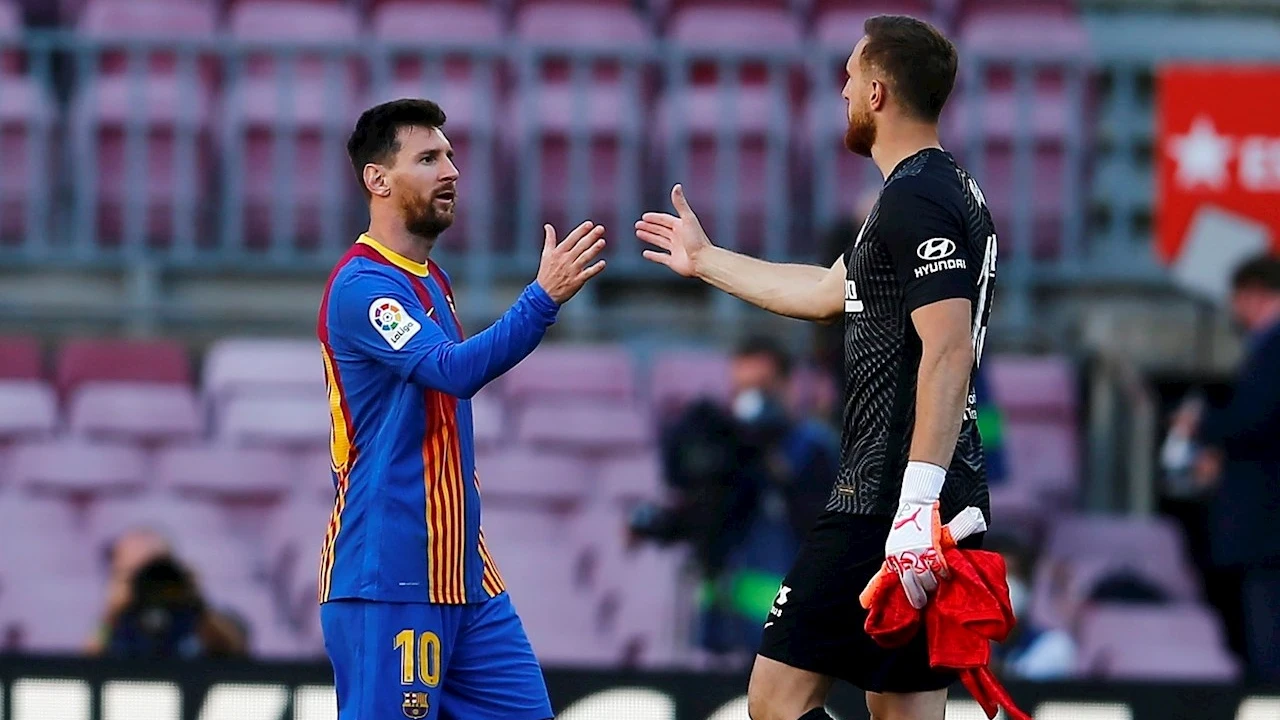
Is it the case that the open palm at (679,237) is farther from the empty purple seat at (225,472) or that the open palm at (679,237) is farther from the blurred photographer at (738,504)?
the empty purple seat at (225,472)

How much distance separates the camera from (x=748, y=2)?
1137cm

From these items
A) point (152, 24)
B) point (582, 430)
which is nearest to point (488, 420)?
point (582, 430)

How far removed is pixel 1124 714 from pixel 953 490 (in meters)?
2.62

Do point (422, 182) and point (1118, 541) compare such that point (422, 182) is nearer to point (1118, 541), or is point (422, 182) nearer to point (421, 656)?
point (421, 656)

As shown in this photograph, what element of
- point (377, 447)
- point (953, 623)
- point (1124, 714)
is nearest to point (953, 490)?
point (953, 623)

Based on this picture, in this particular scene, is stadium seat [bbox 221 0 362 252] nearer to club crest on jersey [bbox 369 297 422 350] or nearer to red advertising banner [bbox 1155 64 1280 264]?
→ red advertising banner [bbox 1155 64 1280 264]

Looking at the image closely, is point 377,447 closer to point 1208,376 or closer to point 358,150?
point 358,150

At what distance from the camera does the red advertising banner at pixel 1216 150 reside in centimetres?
1008

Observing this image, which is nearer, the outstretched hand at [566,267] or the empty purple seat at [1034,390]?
the outstretched hand at [566,267]

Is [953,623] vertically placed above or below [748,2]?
below

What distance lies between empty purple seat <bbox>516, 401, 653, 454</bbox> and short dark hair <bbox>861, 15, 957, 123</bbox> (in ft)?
15.6

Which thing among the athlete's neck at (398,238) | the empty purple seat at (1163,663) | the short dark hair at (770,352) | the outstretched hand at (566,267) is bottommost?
the empty purple seat at (1163,663)

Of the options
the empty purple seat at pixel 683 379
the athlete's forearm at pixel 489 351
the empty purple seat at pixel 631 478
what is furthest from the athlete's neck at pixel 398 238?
the empty purple seat at pixel 683 379

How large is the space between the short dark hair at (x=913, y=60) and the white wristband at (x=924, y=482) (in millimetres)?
760
